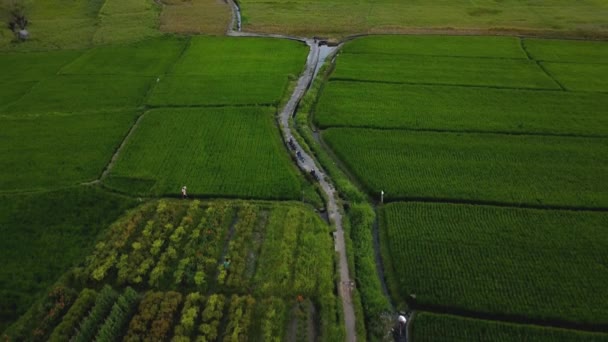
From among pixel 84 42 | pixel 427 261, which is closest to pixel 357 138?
pixel 427 261

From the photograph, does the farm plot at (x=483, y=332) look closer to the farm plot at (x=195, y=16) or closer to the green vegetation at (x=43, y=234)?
the green vegetation at (x=43, y=234)

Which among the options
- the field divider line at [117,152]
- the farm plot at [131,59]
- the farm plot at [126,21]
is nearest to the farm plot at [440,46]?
the farm plot at [131,59]

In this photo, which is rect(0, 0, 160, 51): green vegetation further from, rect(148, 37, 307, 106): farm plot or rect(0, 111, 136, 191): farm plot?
rect(0, 111, 136, 191): farm plot

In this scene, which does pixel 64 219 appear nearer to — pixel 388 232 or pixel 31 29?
pixel 388 232

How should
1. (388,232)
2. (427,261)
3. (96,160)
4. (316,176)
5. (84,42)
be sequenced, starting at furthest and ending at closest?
(84,42)
(96,160)
(316,176)
(388,232)
(427,261)

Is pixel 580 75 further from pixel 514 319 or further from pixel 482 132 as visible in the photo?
pixel 514 319

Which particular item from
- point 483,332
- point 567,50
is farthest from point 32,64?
point 567,50
